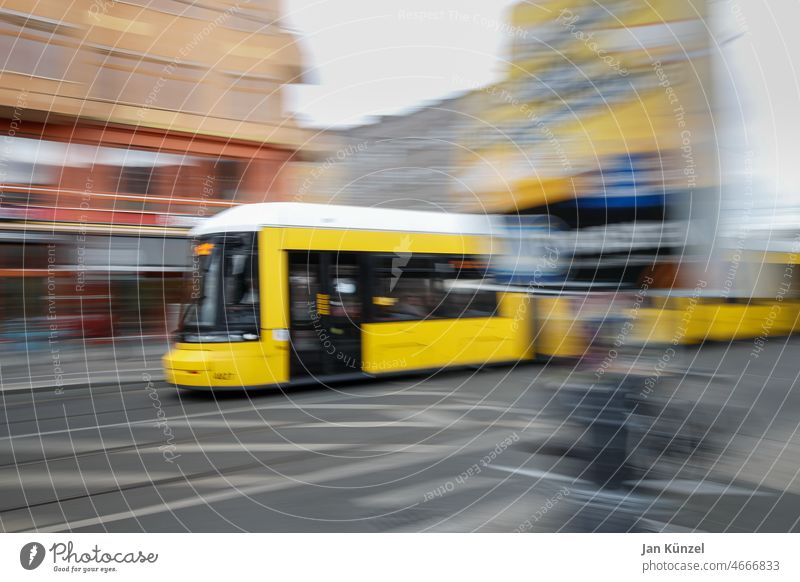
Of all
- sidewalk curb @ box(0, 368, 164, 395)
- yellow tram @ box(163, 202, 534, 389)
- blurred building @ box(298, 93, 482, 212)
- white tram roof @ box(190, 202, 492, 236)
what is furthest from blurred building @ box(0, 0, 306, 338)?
yellow tram @ box(163, 202, 534, 389)

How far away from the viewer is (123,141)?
14.8m

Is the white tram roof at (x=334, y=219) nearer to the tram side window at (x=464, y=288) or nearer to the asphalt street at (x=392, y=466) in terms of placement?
the tram side window at (x=464, y=288)

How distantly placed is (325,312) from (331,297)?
24 cm

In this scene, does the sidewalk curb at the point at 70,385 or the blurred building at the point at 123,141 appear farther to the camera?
the blurred building at the point at 123,141

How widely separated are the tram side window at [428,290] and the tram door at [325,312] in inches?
17.6

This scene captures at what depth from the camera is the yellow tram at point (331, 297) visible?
29.9 feet

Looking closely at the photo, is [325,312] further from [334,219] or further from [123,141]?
[123,141]

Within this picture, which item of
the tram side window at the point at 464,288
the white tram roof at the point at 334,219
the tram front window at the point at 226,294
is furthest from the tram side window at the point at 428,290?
the tram front window at the point at 226,294

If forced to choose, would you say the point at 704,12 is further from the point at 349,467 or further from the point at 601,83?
the point at 349,467

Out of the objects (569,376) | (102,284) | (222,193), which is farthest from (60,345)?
(569,376)

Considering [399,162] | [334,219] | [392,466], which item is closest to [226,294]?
[334,219]

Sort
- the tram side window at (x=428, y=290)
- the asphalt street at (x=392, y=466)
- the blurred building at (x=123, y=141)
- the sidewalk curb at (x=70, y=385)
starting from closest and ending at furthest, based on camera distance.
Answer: the asphalt street at (x=392, y=466)
the tram side window at (x=428, y=290)
the sidewalk curb at (x=70, y=385)
the blurred building at (x=123, y=141)

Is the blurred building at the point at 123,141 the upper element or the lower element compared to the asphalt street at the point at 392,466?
upper

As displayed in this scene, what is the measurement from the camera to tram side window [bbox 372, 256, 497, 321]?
1034cm
